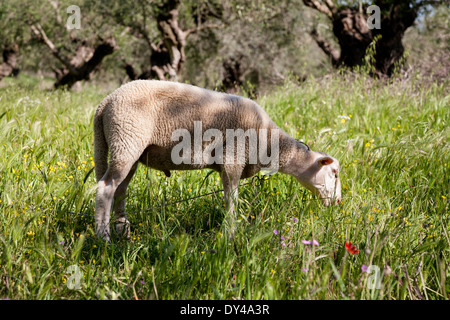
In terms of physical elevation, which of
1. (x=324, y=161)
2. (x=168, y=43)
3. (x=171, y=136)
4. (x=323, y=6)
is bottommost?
(x=324, y=161)

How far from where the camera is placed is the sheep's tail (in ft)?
→ 10.5

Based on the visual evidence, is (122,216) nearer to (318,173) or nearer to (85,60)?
(318,173)

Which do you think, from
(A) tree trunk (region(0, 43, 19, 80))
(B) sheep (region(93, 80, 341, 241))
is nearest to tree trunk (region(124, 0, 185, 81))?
(A) tree trunk (region(0, 43, 19, 80))

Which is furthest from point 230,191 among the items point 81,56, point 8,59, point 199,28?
point 8,59

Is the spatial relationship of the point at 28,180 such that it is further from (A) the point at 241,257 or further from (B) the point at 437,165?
(B) the point at 437,165

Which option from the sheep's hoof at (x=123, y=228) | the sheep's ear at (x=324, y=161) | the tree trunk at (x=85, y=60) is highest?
the tree trunk at (x=85, y=60)

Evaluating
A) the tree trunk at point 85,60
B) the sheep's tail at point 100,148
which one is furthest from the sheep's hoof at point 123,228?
the tree trunk at point 85,60

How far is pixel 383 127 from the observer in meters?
5.59

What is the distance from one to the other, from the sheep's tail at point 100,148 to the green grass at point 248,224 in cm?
21

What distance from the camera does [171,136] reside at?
3133mm

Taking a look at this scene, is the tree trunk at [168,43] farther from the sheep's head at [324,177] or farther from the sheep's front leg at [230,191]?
the sheep's front leg at [230,191]

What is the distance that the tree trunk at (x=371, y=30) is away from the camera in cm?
1163

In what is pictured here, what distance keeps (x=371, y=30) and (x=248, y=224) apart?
11.4 metres
